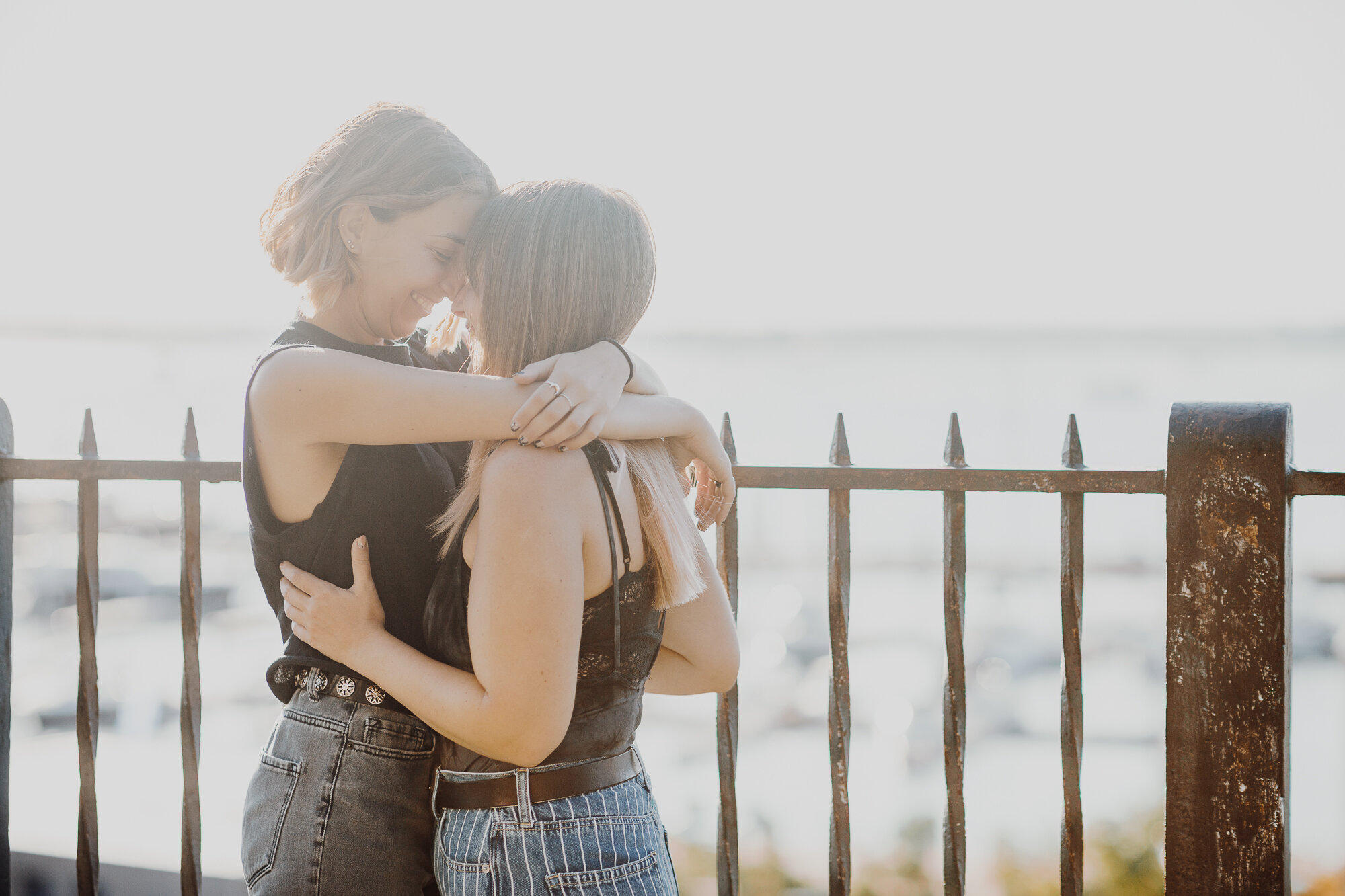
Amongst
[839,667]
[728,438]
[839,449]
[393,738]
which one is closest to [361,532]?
[393,738]

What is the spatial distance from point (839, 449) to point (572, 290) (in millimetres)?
1094

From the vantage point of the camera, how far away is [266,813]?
1463 mm

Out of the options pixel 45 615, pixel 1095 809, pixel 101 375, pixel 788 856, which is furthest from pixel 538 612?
pixel 45 615

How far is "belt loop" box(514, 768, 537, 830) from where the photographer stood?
4.17 feet

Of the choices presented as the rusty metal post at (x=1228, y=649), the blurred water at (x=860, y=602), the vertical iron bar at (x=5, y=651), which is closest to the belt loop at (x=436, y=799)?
the blurred water at (x=860, y=602)

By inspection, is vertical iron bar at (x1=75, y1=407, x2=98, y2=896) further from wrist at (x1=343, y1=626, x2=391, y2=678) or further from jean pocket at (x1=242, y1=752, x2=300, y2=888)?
wrist at (x1=343, y1=626, x2=391, y2=678)

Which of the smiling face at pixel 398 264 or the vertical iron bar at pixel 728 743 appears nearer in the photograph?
the smiling face at pixel 398 264

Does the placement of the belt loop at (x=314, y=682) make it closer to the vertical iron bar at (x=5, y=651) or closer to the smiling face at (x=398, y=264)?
the smiling face at (x=398, y=264)

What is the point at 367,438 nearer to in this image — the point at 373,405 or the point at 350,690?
the point at 373,405

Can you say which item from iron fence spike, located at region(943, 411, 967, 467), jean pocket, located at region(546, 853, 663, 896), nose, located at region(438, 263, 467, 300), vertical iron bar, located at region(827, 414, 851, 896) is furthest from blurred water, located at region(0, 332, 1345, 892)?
jean pocket, located at region(546, 853, 663, 896)

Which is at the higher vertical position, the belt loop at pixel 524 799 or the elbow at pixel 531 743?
the elbow at pixel 531 743

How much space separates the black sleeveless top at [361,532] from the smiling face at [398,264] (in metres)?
0.18

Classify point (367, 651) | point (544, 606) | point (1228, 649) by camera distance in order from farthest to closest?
1. point (1228, 649)
2. point (367, 651)
3. point (544, 606)

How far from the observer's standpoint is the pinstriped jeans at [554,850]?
124cm
